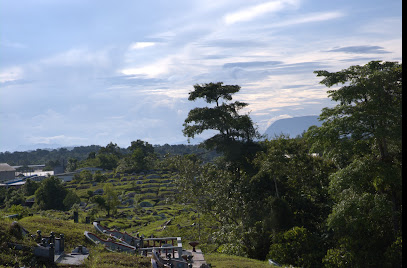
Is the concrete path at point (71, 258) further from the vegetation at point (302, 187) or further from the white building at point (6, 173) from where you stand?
the white building at point (6, 173)

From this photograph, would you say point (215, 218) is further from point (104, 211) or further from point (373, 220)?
point (104, 211)

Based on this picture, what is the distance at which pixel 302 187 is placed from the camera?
22.4 m

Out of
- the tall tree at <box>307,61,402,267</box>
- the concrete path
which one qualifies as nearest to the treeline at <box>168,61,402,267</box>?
the tall tree at <box>307,61,402,267</box>

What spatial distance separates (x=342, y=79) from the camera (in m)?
16.5

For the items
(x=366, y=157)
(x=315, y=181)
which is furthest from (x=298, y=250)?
→ (x=315, y=181)

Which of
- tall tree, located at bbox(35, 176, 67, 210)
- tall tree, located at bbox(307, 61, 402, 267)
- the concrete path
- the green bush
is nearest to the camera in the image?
the concrete path

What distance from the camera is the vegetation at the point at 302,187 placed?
15.2 metres

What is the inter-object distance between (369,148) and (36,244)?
486 inches

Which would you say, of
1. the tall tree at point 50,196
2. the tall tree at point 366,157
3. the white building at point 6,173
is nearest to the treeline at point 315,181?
the tall tree at point 366,157

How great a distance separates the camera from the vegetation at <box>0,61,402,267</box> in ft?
50.0

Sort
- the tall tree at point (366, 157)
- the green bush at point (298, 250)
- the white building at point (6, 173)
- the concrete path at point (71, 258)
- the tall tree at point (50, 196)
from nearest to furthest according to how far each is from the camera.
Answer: the concrete path at point (71, 258) < the tall tree at point (366, 157) < the green bush at point (298, 250) < the tall tree at point (50, 196) < the white building at point (6, 173)

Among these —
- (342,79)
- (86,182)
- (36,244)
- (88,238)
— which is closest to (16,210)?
(88,238)

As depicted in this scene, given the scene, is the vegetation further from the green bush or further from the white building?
the white building

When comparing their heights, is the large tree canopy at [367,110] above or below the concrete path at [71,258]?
above
